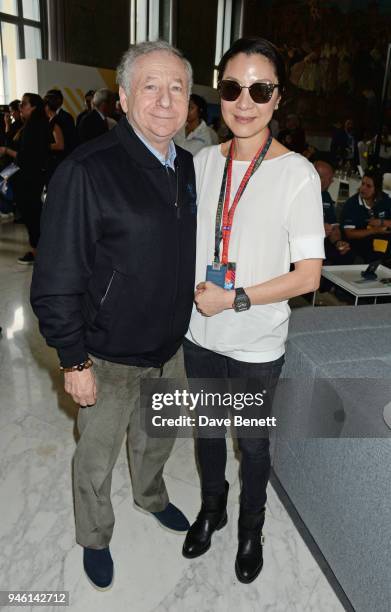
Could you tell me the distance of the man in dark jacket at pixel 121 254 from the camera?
4.47 feet

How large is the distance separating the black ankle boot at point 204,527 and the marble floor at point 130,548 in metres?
0.04

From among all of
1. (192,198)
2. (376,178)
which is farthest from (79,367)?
(376,178)

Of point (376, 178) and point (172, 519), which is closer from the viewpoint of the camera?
point (172, 519)

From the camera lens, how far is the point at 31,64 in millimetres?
9648

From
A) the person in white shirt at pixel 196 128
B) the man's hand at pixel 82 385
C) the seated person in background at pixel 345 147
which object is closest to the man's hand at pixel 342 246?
the person in white shirt at pixel 196 128

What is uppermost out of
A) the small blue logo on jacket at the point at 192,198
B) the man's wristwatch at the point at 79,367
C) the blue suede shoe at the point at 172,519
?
the small blue logo on jacket at the point at 192,198

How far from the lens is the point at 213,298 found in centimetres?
150

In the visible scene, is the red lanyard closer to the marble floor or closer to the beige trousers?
the beige trousers

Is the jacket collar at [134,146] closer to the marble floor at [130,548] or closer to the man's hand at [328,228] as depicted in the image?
the marble floor at [130,548]

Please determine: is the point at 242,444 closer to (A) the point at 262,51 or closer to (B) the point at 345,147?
(A) the point at 262,51

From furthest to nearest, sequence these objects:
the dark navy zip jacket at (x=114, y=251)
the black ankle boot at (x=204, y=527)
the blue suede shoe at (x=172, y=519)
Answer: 1. the blue suede shoe at (x=172, y=519)
2. the black ankle boot at (x=204, y=527)
3. the dark navy zip jacket at (x=114, y=251)

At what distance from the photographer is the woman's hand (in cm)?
150

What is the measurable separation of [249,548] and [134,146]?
1478mm

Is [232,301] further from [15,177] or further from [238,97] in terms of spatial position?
[15,177]
